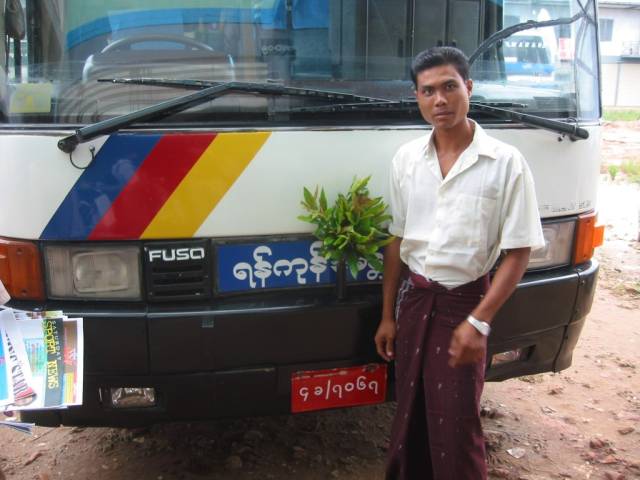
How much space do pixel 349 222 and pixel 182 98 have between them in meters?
0.70

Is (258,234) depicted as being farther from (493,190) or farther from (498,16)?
(498,16)

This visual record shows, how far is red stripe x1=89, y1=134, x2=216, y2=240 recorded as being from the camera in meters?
2.20

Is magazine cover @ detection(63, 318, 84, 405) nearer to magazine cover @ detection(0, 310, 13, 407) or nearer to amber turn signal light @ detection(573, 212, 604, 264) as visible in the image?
magazine cover @ detection(0, 310, 13, 407)

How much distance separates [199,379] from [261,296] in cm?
37

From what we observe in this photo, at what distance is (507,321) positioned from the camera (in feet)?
8.64

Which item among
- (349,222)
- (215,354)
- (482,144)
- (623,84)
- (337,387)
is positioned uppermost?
(623,84)

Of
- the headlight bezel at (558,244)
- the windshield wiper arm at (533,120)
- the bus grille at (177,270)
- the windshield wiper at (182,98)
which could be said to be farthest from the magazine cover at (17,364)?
the headlight bezel at (558,244)

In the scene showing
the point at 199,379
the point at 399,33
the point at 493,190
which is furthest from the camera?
the point at 399,33

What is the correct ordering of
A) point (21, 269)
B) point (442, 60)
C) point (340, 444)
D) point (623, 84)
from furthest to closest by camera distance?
point (623, 84) → point (340, 444) → point (21, 269) → point (442, 60)

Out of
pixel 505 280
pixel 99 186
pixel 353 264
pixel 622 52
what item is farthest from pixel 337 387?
pixel 622 52

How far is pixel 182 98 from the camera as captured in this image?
220cm

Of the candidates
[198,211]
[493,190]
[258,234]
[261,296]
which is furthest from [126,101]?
[493,190]

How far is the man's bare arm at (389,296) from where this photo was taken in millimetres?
2355

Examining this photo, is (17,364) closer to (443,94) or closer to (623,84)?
(443,94)
